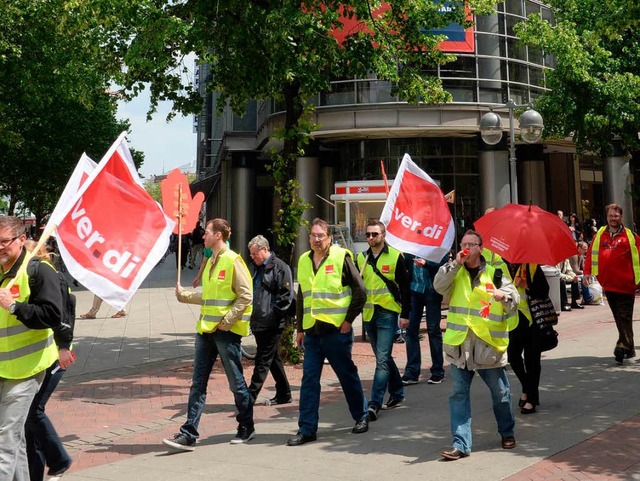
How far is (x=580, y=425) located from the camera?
621cm

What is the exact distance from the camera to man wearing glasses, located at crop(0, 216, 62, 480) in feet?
13.4

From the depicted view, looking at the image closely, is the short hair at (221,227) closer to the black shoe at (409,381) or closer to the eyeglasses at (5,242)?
the eyeglasses at (5,242)

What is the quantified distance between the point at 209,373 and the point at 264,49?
5.85 metres

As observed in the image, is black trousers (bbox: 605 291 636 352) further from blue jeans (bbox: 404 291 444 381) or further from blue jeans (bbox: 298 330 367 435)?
blue jeans (bbox: 298 330 367 435)

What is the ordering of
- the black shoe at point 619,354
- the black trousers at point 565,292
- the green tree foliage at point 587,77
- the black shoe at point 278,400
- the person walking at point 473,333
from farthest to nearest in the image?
the green tree foliage at point 587,77 < the black trousers at point 565,292 < the black shoe at point 619,354 < the black shoe at point 278,400 < the person walking at point 473,333

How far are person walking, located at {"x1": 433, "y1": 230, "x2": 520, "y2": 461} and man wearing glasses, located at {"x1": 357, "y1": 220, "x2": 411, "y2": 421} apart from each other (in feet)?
4.11

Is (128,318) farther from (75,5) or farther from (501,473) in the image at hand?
(501,473)

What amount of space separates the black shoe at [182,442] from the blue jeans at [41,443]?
0.96 metres

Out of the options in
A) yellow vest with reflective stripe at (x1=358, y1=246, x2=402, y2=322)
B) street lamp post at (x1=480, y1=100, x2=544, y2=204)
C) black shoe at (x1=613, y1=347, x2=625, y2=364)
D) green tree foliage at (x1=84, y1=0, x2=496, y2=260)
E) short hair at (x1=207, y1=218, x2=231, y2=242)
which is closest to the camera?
short hair at (x1=207, y1=218, x2=231, y2=242)

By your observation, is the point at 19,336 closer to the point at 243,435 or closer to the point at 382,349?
the point at 243,435

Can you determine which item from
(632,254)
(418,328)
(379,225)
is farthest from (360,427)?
(632,254)

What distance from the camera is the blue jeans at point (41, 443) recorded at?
4746 mm

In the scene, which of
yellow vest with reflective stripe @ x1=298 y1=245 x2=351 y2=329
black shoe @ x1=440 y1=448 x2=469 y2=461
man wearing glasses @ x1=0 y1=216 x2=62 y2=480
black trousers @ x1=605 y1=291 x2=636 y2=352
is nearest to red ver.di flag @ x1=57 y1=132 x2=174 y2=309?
man wearing glasses @ x1=0 y1=216 x2=62 y2=480

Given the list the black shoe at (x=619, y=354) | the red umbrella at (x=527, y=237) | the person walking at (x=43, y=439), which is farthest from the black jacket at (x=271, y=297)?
the black shoe at (x=619, y=354)
